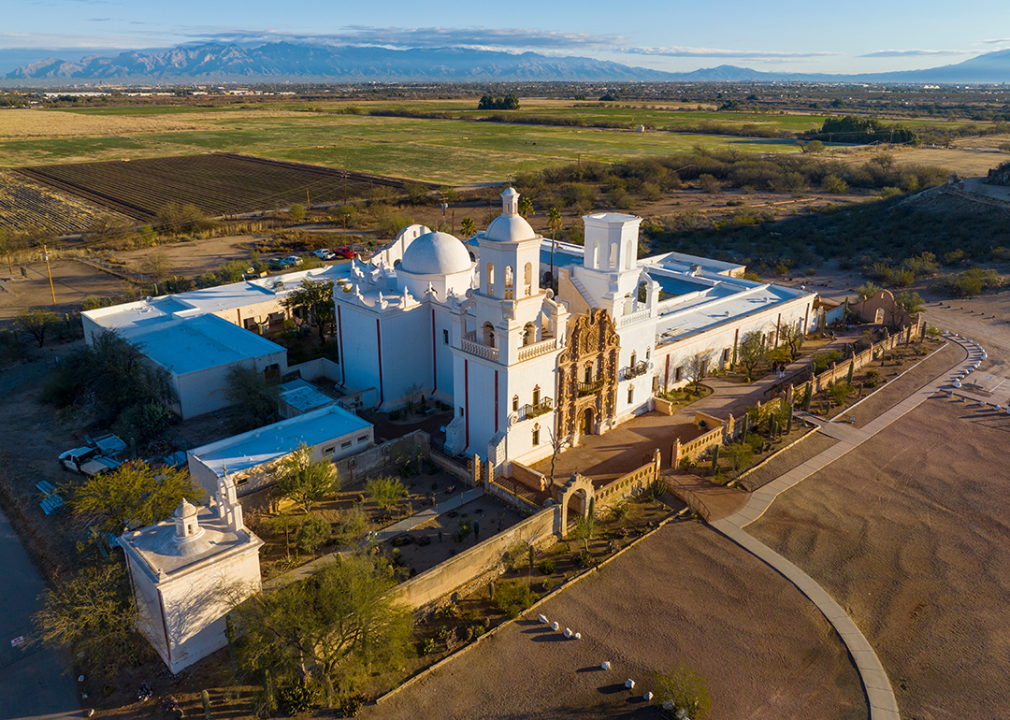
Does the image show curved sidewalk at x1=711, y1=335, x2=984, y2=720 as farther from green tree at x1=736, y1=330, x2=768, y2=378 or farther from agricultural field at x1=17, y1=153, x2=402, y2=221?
agricultural field at x1=17, y1=153, x2=402, y2=221

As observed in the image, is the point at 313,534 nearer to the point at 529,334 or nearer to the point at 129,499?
the point at 129,499

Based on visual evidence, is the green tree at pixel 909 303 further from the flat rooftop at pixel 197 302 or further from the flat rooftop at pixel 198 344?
the flat rooftop at pixel 198 344

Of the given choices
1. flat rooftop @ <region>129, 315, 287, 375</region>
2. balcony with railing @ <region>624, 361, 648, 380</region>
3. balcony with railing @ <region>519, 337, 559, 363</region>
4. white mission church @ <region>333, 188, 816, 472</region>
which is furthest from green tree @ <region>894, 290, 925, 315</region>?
flat rooftop @ <region>129, 315, 287, 375</region>

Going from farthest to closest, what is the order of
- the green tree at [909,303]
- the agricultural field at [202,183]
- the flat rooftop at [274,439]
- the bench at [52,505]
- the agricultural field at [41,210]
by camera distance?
1. the agricultural field at [202,183]
2. the agricultural field at [41,210]
3. the green tree at [909,303]
4. the flat rooftop at [274,439]
5. the bench at [52,505]

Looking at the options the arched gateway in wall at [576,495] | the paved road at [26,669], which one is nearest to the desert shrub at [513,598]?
the arched gateway in wall at [576,495]

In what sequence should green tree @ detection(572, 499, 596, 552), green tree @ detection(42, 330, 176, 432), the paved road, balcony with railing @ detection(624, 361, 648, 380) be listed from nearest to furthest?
the paved road, green tree @ detection(572, 499, 596, 552), green tree @ detection(42, 330, 176, 432), balcony with railing @ detection(624, 361, 648, 380)

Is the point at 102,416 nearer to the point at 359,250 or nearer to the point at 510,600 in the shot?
the point at 510,600
